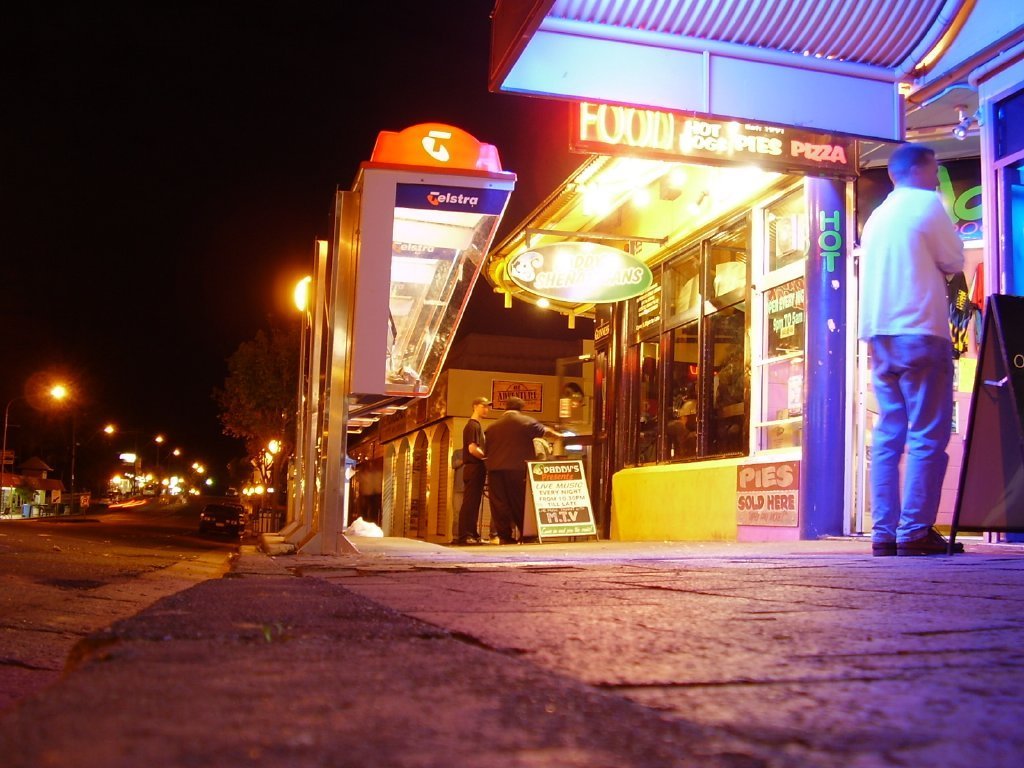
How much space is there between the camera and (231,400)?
41.0m

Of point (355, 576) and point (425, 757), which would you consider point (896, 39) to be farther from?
point (425, 757)

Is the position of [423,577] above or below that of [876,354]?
below

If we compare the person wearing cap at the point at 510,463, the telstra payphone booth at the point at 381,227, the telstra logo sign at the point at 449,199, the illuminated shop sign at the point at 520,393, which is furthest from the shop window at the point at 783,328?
the illuminated shop sign at the point at 520,393

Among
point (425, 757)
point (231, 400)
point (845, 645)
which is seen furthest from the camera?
point (231, 400)

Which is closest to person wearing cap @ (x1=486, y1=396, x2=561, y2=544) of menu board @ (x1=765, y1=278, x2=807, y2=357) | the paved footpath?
menu board @ (x1=765, y1=278, x2=807, y2=357)

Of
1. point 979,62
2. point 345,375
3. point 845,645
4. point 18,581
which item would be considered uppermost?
point 979,62

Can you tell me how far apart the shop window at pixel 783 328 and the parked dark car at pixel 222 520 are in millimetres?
29642

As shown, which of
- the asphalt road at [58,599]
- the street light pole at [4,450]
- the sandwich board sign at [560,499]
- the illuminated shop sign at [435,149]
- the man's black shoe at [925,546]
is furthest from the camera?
the street light pole at [4,450]

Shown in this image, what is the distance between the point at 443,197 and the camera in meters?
6.41

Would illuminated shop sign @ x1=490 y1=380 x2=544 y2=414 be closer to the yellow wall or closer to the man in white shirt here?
the yellow wall

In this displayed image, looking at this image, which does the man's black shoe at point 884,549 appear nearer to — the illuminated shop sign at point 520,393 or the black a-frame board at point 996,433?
the black a-frame board at point 996,433

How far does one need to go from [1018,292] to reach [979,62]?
6.30ft

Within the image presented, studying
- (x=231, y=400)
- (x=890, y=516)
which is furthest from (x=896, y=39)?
(x=231, y=400)

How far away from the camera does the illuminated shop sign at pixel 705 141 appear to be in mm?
8141
